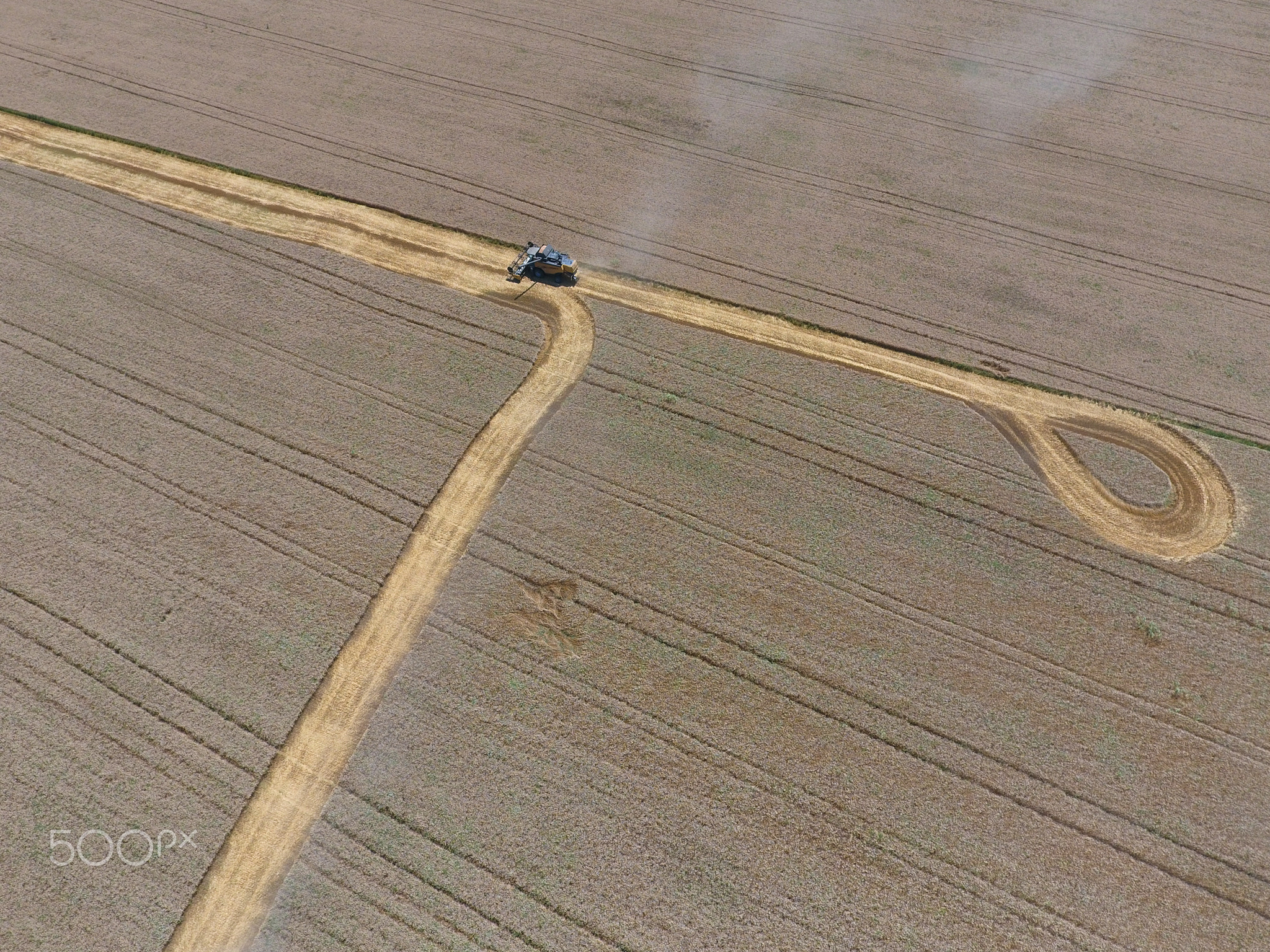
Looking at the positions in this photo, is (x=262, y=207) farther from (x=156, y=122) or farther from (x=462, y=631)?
(x=462, y=631)

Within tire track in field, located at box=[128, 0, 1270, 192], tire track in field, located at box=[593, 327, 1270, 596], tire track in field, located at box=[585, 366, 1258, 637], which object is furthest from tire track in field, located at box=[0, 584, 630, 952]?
tire track in field, located at box=[128, 0, 1270, 192]

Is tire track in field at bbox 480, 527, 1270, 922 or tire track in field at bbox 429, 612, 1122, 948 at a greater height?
tire track in field at bbox 480, 527, 1270, 922

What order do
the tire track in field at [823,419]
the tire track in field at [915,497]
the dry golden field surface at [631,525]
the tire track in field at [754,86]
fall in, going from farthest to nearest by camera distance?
the tire track in field at [754,86] < the tire track in field at [823,419] < the tire track in field at [915,497] < the dry golden field surface at [631,525]

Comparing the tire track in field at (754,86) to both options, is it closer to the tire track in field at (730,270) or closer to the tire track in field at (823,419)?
the tire track in field at (730,270)

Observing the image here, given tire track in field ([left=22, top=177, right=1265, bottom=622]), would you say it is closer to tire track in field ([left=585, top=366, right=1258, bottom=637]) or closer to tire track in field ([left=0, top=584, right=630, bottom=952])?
tire track in field ([left=585, top=366, right=1258, bottom=637])

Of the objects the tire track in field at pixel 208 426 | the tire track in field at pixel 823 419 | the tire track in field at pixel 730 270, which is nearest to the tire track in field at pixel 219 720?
the tire track in field at pixel 208 426
